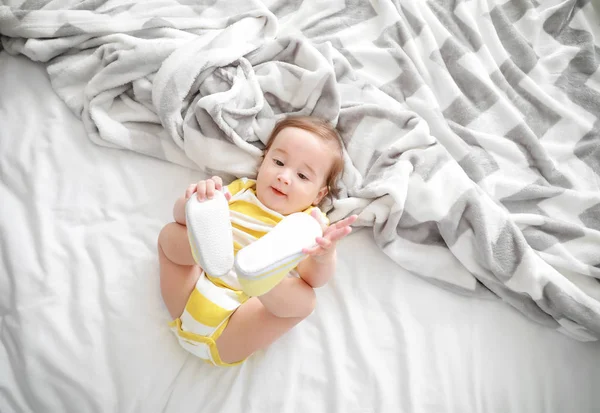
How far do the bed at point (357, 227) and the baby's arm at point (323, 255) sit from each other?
99 mm

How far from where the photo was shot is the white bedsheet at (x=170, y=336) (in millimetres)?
798

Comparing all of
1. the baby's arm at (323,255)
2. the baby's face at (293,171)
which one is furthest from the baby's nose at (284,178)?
the baby's arm at (323,255)

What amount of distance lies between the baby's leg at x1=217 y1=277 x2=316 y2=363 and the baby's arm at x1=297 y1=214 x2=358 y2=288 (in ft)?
0.08

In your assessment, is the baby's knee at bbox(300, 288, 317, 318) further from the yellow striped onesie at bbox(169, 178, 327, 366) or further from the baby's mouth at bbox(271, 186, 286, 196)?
the baby's mouth at bbox(271, 186, 286, 196)

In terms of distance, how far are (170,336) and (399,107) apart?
65cm

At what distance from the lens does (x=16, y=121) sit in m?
0.98

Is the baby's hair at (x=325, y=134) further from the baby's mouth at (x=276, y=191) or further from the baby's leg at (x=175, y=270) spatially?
the baby's leg at (x=175, y=270)

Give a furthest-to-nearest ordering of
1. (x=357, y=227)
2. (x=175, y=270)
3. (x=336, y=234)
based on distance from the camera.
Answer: (x=357, y=227), (x=175, y=270), (x=336, y=234)

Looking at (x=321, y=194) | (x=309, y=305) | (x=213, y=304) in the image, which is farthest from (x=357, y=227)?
(x=213, y=304)

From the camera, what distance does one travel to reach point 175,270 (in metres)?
0.84

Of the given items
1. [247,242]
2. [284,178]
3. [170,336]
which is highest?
[284,178]

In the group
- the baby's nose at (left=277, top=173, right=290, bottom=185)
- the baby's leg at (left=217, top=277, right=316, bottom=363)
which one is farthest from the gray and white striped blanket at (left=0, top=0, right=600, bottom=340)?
the baby's leg at (left=217, top=277, right=316, bottom=363)

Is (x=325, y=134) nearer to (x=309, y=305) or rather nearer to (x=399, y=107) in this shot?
(x=399, y=107)

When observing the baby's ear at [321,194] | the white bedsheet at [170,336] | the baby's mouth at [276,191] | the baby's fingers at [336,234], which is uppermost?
the baby's fingers at [336,234]
